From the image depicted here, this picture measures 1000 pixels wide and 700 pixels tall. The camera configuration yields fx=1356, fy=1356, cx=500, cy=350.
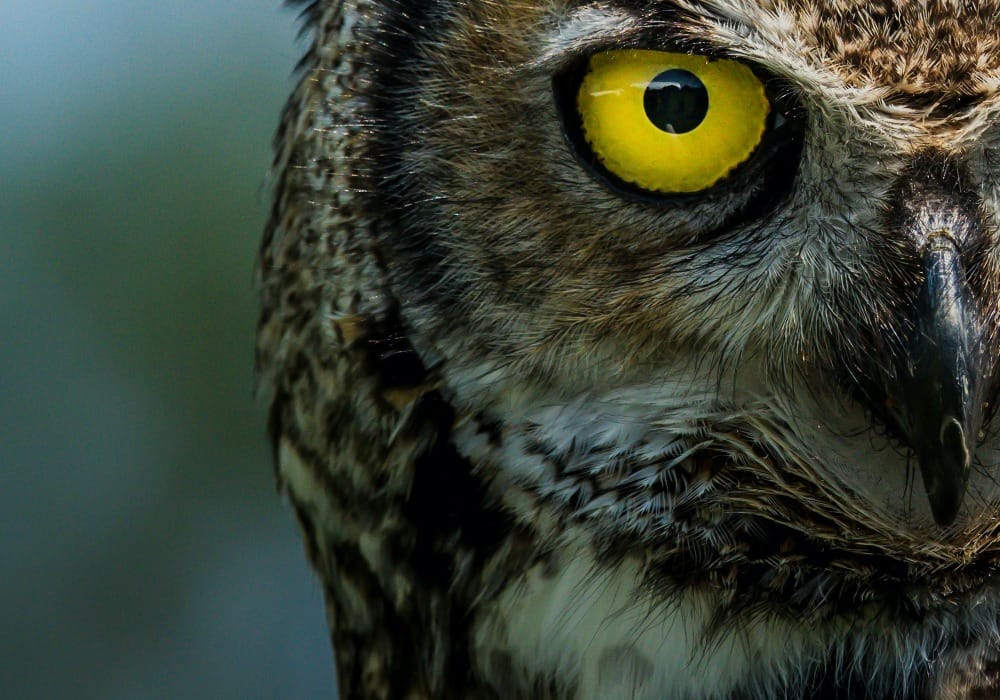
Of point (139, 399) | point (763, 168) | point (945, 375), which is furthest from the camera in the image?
point (139, 399)

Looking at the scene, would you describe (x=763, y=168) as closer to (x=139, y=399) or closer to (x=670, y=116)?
(x=670, y=116)

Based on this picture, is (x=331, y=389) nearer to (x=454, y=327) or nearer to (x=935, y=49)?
(x=454, y=327)

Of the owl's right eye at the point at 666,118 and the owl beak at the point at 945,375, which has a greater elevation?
the owl's right eye at the point at 666,118

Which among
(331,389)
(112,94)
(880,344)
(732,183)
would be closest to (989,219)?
(880,344)

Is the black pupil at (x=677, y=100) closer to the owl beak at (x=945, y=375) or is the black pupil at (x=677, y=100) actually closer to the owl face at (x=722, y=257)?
the owl face at (x=722, y=257)

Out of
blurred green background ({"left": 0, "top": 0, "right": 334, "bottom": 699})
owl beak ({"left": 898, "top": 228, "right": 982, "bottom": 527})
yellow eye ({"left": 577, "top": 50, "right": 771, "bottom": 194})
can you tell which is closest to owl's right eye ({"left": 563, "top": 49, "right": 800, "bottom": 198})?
yellow eye ({"left": 577, "top": 50, "right": 771, "bottom": 194})

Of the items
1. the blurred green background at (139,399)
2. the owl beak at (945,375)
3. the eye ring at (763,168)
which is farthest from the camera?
the blurred green background at (139,399)

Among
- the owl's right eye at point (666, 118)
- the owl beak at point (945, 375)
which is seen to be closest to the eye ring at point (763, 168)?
the owl's right eye at point (666, 118)

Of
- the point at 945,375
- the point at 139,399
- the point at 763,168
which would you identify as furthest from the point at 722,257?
the point at 139,399
